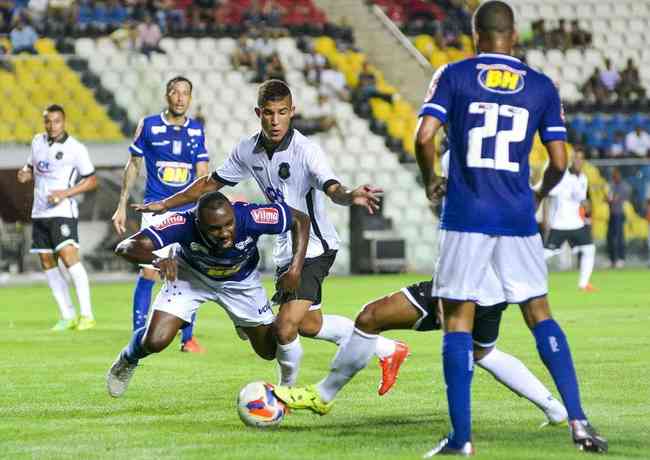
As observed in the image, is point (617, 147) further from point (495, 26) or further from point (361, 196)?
point (495, 26)

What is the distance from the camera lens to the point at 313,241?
8820mm

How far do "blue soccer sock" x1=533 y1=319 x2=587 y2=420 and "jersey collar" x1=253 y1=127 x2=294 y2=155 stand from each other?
8.32 ft

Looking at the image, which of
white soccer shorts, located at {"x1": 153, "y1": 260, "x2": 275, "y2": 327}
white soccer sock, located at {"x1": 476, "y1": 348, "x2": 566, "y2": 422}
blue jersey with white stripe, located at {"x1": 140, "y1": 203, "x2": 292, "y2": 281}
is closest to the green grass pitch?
white soccer sock, located at {"x1": 476, "y1": 348, "x2": 566, "y2": 422}

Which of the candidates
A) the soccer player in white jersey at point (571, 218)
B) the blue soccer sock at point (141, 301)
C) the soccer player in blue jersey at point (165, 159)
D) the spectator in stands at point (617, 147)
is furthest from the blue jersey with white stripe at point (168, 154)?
the spectator in stands at point (617, 147)

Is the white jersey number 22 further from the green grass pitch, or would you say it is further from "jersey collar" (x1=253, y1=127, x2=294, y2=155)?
"jersey collar" (x1=253, y1=127, x2=294, y2=155)

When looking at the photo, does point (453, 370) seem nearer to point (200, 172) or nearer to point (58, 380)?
point (58, 380)

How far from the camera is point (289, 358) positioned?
27.5 ft

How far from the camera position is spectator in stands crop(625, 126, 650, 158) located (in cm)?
3131

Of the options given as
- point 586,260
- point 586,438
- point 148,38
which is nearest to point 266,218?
point 586,438

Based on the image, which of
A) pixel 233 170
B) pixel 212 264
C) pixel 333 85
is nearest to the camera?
pixel 212 264

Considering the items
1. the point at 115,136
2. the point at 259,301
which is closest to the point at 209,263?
the point at 259,301

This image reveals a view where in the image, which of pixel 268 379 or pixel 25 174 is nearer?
pixel 268 379

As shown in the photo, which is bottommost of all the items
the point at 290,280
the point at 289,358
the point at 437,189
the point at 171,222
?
the point at 289,358

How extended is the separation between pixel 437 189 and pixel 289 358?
222cm
